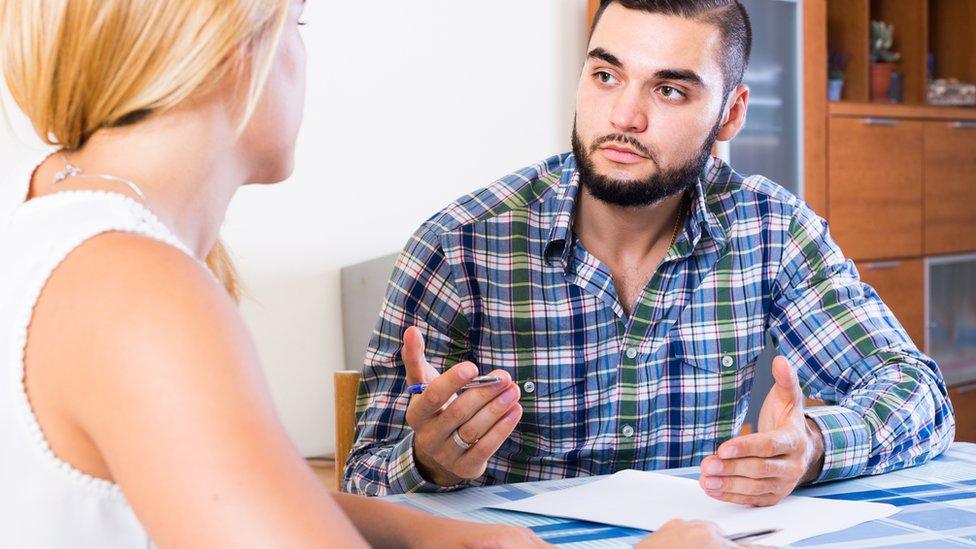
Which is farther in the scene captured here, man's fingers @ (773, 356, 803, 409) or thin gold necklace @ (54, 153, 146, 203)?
man's fingers @ (773, 356, 803, 409)

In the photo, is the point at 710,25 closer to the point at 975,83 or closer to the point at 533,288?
the point at 533,288

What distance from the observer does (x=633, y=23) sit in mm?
1738

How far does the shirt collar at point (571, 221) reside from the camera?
166 centimetres

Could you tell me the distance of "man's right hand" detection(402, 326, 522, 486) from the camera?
3.84 feet

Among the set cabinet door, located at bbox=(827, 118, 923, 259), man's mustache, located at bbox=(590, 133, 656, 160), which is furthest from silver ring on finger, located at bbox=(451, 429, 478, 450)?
cabinet door, located at bbox=(827, 118, 923, 259)

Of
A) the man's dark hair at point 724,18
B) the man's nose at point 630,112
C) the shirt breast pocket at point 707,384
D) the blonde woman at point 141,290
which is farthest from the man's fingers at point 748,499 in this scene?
the man's dark hair at point 724,18

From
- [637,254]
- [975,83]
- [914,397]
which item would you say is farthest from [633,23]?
[975,83]

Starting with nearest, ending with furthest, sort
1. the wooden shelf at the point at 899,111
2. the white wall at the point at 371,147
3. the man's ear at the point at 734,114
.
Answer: the man's ear at the point at 734,114 < the white wall at the point at 371,147 < the wooden shelf at the point at 899,111

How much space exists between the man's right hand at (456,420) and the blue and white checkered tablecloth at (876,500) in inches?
1.4

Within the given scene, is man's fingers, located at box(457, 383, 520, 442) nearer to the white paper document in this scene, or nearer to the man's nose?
the white paper document

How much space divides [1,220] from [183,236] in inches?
4.7

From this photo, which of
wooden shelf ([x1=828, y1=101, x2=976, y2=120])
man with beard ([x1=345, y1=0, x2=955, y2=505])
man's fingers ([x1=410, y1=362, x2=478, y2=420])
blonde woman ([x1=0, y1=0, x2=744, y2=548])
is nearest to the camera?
blonde woman ([x1=0, y1=0, x2=744, y2=548])

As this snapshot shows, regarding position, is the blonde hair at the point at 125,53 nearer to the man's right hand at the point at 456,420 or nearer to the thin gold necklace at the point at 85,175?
the thin gold necklace at the point at 85,175

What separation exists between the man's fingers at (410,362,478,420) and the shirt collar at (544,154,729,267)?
0.48 metres
